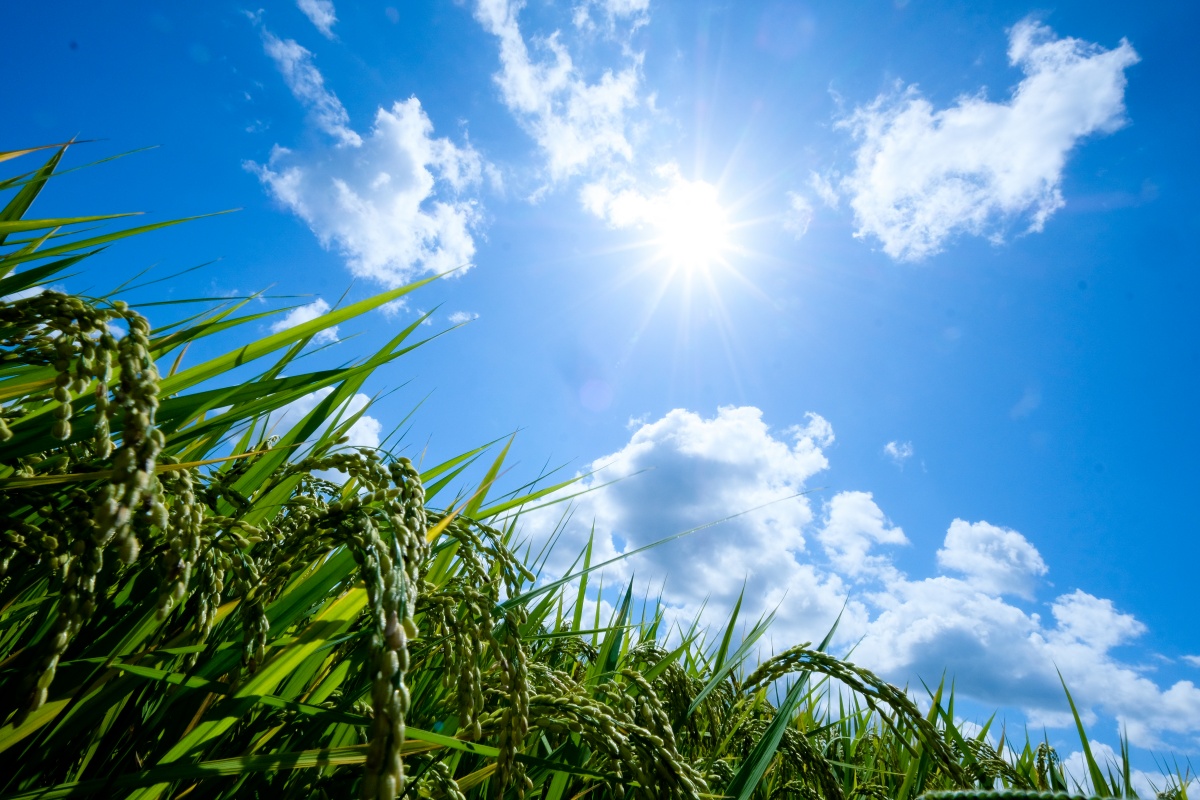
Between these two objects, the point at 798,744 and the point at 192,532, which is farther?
the point at 798,744

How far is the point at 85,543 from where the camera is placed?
825 millimetres

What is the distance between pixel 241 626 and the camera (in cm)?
142

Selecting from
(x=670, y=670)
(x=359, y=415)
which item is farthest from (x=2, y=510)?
(x=670, y=670)

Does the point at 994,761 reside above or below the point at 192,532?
above

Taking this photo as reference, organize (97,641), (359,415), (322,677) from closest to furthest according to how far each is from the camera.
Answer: (97,641), (322,677), (359,415)

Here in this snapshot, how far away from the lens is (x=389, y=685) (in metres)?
0.62

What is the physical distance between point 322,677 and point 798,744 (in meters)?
1.18

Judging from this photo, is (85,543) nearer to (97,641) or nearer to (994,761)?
(97,641)

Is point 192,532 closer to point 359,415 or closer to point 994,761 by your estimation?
point 359,415

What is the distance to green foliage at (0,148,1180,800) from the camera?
81cm

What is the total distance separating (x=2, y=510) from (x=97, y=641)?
0.34 m

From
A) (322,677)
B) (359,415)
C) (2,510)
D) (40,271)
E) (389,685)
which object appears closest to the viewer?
(389,685)

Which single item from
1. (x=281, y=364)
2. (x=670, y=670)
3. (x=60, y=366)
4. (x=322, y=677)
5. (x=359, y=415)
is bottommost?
(x=322, y=677)

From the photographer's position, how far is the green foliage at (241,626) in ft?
2.66
